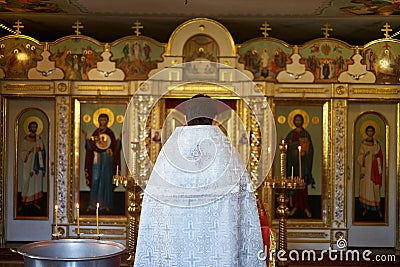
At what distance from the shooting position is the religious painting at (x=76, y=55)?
Answer: 9789 millimetres

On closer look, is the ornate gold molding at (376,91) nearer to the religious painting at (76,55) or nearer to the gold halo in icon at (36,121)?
the religious painting at (76,55)

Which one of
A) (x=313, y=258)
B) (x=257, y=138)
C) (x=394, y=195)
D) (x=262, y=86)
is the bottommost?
(x=313, y=258)

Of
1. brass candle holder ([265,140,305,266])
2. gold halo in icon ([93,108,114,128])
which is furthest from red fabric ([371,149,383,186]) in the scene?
gold halo in icon ([93,108,114,128])

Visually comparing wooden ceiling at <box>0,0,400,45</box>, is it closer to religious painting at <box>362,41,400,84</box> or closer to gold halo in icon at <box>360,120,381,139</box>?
religious painting at <box>362,41,400,84</box>

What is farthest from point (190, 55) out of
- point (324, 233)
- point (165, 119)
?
point (324, 233)

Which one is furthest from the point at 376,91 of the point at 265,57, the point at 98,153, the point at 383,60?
the point at 98,153

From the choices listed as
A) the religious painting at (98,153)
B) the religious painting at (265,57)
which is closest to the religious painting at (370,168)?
the religious painting at (265,57)

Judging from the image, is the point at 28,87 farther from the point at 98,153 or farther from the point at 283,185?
the point at 283,185

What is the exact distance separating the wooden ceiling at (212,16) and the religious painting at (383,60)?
54cm

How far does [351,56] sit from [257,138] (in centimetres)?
177

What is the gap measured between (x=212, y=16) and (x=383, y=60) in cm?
264

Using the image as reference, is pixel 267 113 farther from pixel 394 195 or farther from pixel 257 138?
pixel 394 195

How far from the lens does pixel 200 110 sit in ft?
12.5

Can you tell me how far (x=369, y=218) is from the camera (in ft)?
33.0
